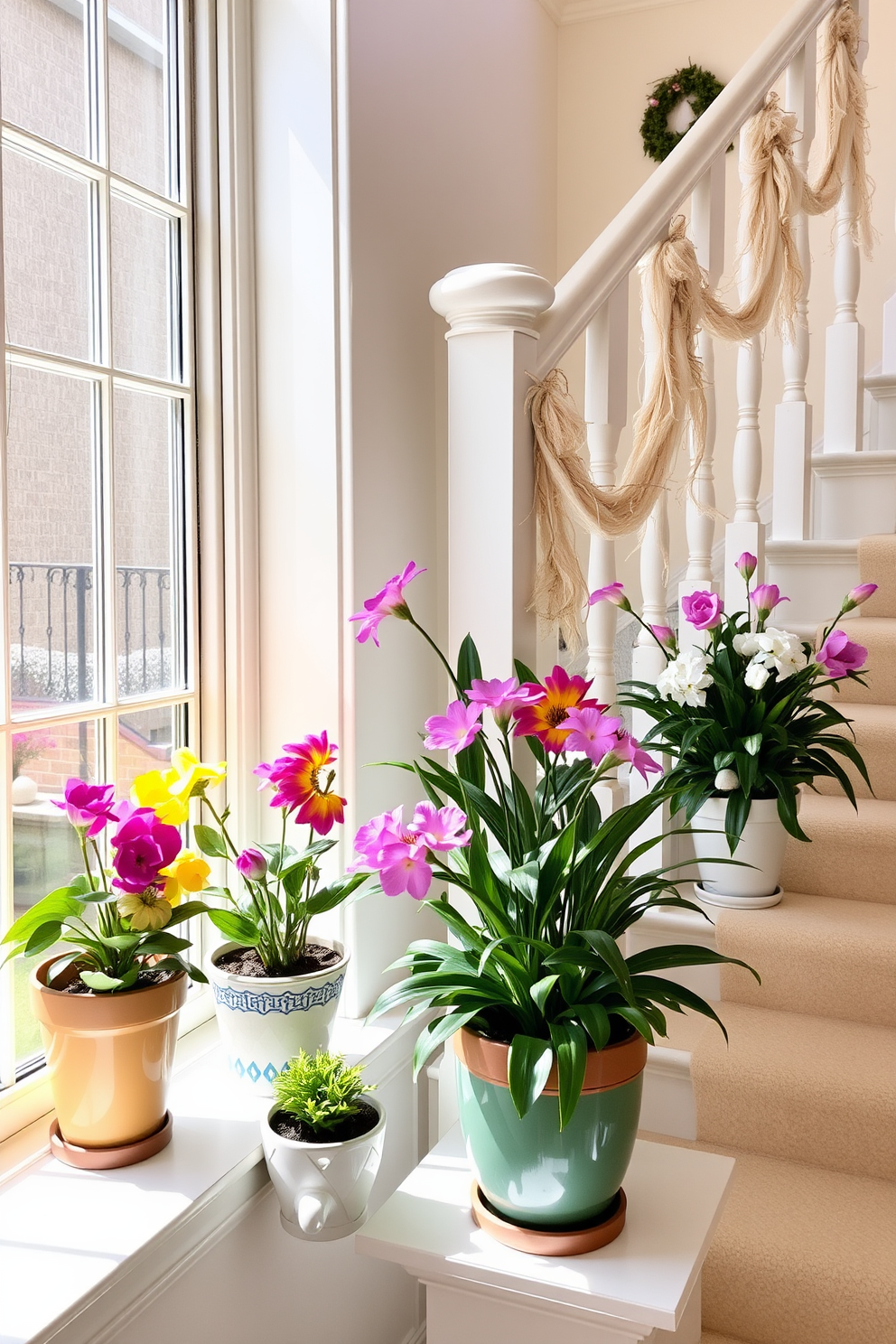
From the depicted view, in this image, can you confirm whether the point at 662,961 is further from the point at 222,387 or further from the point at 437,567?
the point at 222,387

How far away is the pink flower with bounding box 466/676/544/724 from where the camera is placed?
1.15 meters

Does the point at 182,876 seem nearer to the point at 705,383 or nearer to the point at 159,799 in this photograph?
the point at 159,799

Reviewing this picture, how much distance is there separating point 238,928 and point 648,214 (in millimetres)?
1250

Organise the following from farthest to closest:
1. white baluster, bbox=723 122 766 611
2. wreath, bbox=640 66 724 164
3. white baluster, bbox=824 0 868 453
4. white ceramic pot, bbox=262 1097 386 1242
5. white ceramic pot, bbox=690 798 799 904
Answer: wreath, bbox=640 66 724 164, white baluster, bbox=824 0 868 453, white baluster, bbox=723 122 766 611, white ceramic pot, bbox=690 798 799 904, white ceramic pot, bbox=262 1097 386 1242

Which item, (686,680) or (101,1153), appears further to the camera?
(686,680)

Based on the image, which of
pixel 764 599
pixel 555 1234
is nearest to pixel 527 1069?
pixel 555 1234

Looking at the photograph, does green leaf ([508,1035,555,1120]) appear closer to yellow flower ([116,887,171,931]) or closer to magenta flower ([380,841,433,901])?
magenta flower ([380,841,433,901])

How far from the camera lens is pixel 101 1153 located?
1253mm

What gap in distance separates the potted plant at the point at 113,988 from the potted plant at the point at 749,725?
92 centimetres

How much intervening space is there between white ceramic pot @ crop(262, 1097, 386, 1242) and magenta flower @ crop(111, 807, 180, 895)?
0.36m

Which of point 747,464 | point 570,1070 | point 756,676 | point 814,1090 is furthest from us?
point 747,464

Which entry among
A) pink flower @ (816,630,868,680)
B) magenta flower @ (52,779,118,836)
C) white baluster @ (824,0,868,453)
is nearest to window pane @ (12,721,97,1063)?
magenta flower @ (52,779,118,836)

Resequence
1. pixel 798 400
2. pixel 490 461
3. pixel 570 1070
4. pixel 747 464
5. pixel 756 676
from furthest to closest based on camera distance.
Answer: pixel 798 400 → pixel 747 464 → pixel 756 676 → pixel 490 461 → pixel 570 1070

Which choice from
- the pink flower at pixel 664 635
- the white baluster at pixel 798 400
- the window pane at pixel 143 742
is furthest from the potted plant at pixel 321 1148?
the white baluster at pixel 798 400
